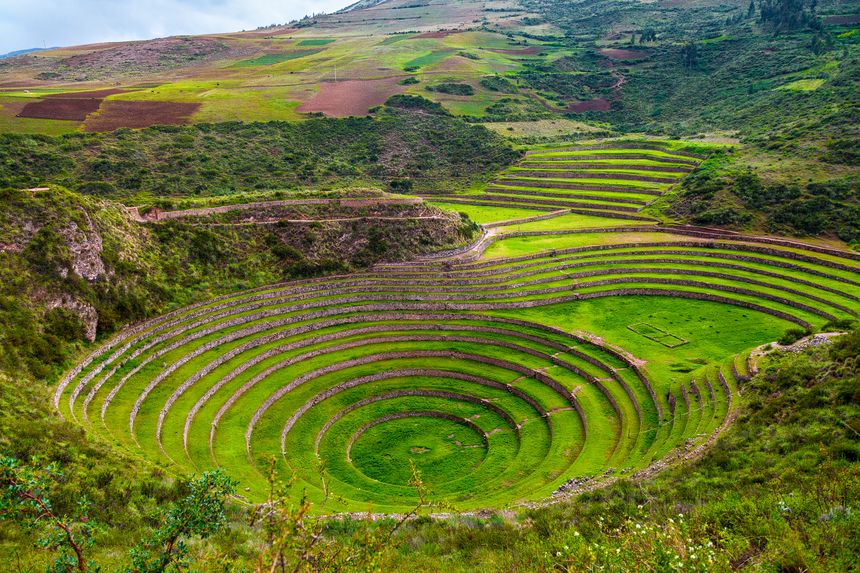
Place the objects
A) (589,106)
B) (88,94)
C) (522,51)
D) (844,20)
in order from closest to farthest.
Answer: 1. (88,94)
2. (844,20)
3. (589,106)
4. (522,51)

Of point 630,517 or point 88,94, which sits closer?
point 630,517

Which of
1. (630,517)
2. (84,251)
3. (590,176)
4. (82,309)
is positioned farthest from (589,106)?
(630,517)

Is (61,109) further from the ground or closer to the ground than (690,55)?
closer to the ground

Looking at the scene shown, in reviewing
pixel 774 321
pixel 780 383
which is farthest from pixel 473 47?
pixel 780 383

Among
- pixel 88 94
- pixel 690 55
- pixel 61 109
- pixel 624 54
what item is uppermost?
pixel 624 54

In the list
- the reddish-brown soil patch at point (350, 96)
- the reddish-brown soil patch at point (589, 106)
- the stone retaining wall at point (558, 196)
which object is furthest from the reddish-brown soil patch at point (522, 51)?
the stone retaining wall at point (558, 196)

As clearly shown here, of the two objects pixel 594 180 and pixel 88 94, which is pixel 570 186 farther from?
pixel 88 94

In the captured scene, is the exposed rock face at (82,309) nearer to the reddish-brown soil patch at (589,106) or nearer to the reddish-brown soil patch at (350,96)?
the reddish-brown soil patch at (350,96)
